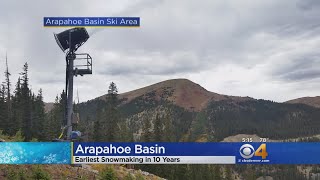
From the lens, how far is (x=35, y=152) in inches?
891

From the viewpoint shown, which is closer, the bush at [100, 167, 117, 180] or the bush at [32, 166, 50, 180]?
the bush at [32, 166, 50, 180]

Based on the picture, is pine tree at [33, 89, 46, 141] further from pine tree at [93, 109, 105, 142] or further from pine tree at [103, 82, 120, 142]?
pine tree at [103, 82, 120, 142]

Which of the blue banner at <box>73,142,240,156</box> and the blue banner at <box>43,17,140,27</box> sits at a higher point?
the blue banner at <box>43,17,140,27</box>

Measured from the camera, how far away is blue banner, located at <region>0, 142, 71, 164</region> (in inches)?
885

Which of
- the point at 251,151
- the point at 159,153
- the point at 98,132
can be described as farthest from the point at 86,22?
the point at 98,132

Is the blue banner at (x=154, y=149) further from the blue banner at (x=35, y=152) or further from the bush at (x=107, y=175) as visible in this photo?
the bush at (x=107, y=175)

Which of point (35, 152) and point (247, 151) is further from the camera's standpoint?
point (247, 151)

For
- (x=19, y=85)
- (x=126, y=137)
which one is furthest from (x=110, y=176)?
(x=19, y=85)

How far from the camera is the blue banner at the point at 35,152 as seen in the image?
73.8 feet

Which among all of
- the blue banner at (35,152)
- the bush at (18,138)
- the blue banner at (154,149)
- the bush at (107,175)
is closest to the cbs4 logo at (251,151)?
the blue banner at (154,149)

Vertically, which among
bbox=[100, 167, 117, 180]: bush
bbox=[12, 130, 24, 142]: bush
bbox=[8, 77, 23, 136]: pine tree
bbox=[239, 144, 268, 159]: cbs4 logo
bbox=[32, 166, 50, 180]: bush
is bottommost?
bbox=[100, 167, 117, 180]: bush

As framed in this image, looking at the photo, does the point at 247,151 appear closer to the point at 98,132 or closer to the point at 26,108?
the point at 98,132

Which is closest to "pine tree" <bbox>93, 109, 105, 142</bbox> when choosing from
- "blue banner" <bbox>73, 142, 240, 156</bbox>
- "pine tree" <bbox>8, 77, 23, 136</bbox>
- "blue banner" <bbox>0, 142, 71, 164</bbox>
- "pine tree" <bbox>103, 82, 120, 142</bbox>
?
"pine tree" <bbox>103, 82, 120, 142</bbox>

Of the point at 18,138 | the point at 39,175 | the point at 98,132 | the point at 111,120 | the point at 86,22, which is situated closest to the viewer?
the point at 39,175
